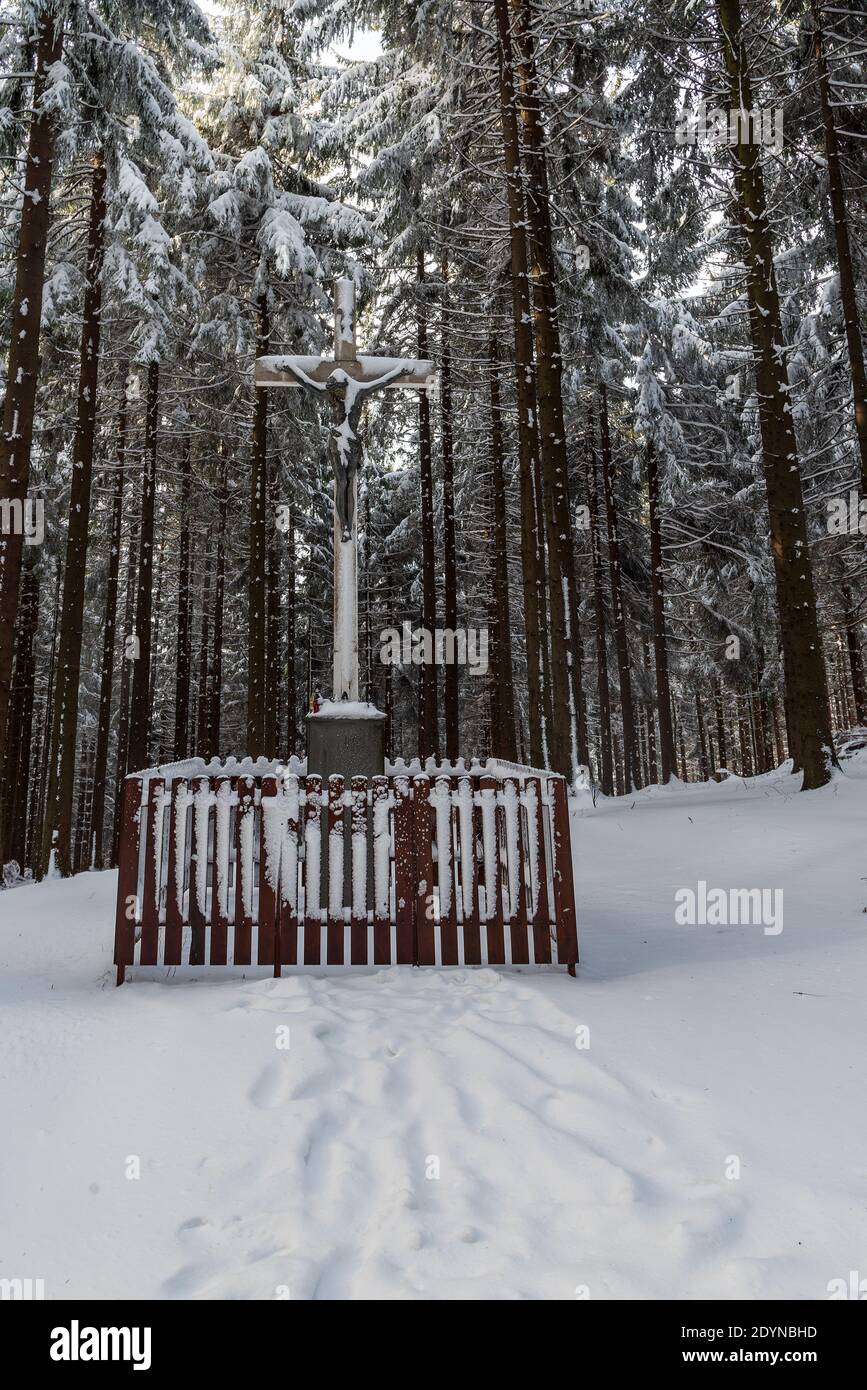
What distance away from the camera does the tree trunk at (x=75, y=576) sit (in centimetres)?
1374

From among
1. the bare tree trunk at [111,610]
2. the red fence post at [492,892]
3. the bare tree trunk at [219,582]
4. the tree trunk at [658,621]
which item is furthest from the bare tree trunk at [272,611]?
the red fence post at [492,892]

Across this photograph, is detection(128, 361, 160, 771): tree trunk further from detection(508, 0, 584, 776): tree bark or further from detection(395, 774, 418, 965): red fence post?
detection(395, 774, 418, 965): red fence post

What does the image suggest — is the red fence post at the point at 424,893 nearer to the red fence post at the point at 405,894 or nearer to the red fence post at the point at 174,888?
the red fence post at the point at 405,894

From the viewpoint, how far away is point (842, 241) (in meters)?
13.0

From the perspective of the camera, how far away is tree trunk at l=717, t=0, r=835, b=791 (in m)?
11.2

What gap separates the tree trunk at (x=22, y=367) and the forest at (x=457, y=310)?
44mm

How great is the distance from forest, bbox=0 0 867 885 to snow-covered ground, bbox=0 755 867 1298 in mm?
3933

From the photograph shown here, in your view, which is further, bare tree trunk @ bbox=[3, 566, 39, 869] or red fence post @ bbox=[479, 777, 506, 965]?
bare tree trunk @ bbox=[3, 566, 39, 869]

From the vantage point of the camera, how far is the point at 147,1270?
8.07 ft

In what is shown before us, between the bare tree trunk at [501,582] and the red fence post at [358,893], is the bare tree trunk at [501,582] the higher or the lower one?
the higher one

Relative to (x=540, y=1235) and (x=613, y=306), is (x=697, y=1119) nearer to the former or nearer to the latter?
(x=540, y=1235)

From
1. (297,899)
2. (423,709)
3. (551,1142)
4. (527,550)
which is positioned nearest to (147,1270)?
(551,1142)

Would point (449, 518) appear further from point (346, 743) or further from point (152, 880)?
point (152, 880)

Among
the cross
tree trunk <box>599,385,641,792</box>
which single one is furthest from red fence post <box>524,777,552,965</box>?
tree trunk <box>599,385,641,792</box>
